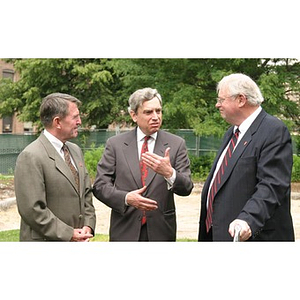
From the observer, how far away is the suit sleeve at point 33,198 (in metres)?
3.67

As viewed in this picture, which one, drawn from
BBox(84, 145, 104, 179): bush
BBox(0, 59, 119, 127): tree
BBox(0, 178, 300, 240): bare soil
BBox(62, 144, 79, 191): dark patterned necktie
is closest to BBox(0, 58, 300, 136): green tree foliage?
BBox(0, 178, 300, 240): bare soil

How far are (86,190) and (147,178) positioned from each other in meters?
0.51

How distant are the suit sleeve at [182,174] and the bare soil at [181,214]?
583cm

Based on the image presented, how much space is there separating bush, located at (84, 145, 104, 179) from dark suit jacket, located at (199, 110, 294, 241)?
53.5ft

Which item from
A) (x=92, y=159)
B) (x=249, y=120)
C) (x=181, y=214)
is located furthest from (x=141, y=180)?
(x=92, y=159)

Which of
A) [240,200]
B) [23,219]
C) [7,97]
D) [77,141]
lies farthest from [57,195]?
[7,97]

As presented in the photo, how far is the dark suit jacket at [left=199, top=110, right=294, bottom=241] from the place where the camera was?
3.52 meters

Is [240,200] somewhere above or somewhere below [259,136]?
below

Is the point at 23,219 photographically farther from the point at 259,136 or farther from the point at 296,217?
the point at 296,217

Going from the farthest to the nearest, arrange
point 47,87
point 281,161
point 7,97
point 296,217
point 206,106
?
point 7,97
point 47,87
point 206,106
point 296,217
point 281,161

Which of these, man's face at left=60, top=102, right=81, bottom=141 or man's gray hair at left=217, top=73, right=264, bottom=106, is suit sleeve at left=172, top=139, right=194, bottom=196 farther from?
man's face at left=60, top=102, right=81, bottom=141

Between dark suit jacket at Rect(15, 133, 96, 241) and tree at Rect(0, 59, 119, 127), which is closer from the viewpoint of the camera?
dark suit jacket at Rect(15, 133, 96, 241)

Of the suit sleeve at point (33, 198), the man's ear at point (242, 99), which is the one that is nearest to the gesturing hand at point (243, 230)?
the man's ear at point (242, 99)

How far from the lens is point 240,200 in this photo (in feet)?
12.4
